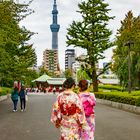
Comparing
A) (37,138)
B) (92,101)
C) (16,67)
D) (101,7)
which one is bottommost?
(37,138)

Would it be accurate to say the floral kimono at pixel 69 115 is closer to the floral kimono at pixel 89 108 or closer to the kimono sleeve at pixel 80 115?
the kimono sleeve at pixel 80 115

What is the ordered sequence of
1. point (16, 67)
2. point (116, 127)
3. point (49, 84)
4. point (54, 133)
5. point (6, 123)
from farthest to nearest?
point (49, 84) → point (16, 67) → point (6, 123) → point (116, 127) → point (54, 133)

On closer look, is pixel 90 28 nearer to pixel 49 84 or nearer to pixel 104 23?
pixel 104 23

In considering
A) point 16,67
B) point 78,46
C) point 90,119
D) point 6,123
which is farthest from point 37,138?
point 78,46

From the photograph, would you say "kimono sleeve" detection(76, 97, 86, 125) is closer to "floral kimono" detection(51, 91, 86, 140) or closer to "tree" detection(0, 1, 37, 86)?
"floral kimono" detection(51, 91, 86, 140)

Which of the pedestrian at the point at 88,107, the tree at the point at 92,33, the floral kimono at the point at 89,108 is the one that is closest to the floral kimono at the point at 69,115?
the pedestrian at the point at 88,107

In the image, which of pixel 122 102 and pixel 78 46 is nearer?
pixel 122 102

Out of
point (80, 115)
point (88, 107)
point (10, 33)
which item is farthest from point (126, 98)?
point (80, 115)

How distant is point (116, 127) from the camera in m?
15.9

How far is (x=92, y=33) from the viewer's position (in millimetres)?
50562

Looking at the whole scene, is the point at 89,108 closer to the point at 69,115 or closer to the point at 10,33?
the point at 69,115

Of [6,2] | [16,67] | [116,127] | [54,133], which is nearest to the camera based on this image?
[54,133]

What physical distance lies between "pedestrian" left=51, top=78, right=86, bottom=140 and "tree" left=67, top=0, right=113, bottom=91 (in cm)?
4153

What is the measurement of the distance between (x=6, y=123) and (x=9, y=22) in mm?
12095
